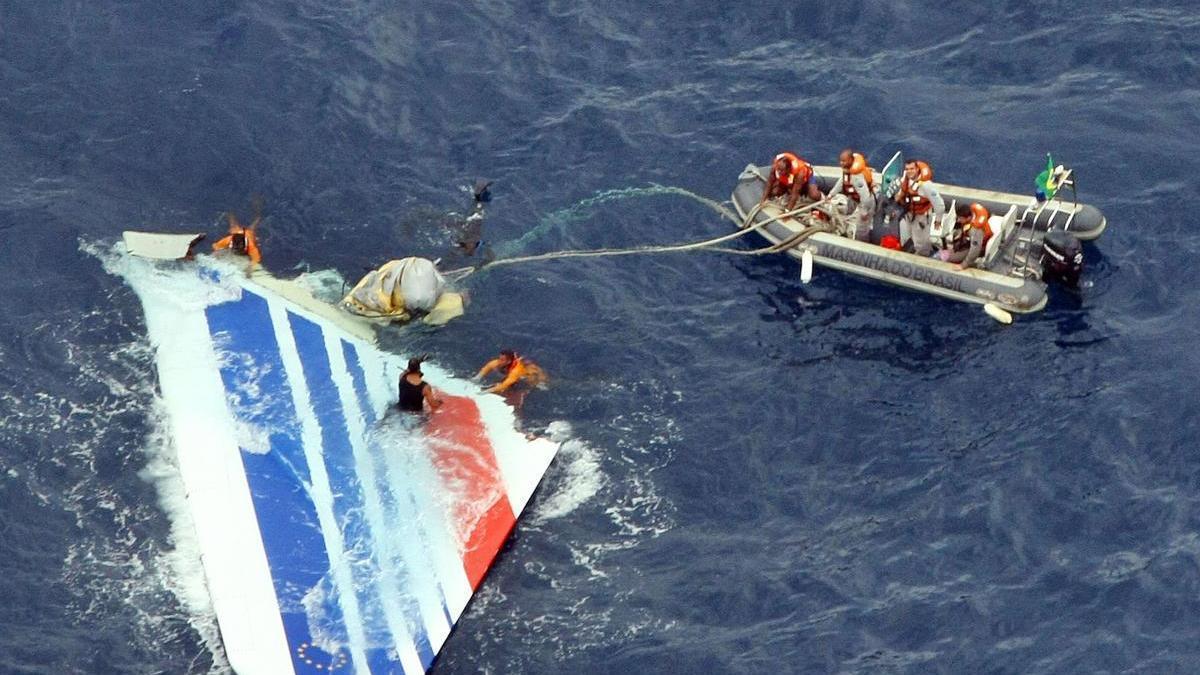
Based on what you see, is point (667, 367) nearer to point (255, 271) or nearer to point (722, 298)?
point (722, 298)

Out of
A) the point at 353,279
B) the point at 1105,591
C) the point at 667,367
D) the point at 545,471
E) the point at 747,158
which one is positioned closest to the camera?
the point at 1105,591

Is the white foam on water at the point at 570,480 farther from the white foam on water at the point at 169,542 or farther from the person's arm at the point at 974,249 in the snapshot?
the person's arm at the point at 974,249

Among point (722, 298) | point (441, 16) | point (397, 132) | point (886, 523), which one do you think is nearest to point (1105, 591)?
point (886, 523)

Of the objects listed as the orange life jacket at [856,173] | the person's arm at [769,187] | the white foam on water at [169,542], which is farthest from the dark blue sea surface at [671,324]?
the orange life jacket at [856,173]

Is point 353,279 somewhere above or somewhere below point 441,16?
below

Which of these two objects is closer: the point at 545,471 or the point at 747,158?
the point at 545,471

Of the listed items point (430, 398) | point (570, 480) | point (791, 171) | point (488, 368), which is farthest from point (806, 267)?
point (430, 398)
